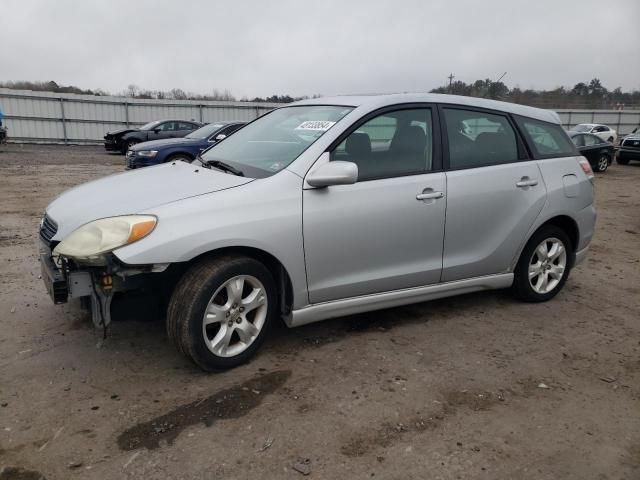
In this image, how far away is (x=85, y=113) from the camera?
2661cm

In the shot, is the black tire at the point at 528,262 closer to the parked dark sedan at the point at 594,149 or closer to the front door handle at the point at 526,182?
the front door handle at the point at 526,182

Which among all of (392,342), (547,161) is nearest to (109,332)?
(392,342)

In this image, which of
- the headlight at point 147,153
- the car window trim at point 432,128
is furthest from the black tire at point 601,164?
the car window trim at point 432,128

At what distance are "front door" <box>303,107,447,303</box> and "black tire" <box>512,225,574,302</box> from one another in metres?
1.00

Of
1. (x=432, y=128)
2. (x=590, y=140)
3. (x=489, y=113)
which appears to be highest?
(x=489, y=113)

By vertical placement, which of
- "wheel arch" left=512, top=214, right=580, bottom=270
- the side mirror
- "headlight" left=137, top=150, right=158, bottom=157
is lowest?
"wheel arch" left=512, top=214, right=580, bottom=270

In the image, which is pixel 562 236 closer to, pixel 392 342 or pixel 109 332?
pixel 392 342

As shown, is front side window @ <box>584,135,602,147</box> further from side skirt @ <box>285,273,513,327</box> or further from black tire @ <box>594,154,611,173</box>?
side skirt @ <box>285,273,513,327</box>

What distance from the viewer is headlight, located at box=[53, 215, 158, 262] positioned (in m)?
3.00

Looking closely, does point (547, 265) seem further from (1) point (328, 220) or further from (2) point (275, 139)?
(2) point (275, 139)

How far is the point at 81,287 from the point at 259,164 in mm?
1377

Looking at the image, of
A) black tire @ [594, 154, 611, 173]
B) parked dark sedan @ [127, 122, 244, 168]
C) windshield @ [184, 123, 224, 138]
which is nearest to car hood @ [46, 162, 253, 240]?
parked dark sedan @ [127, 122, 244, 168]

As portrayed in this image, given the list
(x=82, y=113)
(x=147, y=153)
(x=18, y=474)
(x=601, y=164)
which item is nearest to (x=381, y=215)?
(x=18, y=474)

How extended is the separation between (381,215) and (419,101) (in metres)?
1.01
